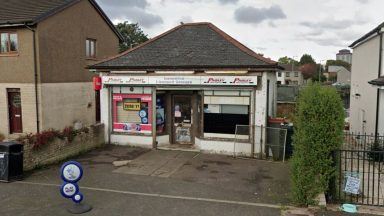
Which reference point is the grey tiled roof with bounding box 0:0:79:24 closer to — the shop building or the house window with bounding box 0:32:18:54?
the house window with bounding box 0:32:18:54

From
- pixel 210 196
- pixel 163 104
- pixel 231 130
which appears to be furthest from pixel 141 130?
pixel 210 196

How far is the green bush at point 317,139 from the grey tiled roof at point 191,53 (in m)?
5.69

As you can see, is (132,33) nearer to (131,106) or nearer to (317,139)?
(131,106)

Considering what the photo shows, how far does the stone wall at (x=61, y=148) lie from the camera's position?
448 inches

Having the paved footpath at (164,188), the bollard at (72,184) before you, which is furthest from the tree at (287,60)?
the bollard at (72,184)

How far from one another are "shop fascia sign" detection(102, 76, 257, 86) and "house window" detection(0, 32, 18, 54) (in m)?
5.24

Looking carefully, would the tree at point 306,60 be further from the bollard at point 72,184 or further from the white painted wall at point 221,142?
the bollard at point 72,184

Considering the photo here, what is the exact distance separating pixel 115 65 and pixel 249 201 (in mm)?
8995

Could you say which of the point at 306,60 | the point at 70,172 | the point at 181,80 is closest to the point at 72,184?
the point at 70,172

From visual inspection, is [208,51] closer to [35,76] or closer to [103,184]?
[103,184]

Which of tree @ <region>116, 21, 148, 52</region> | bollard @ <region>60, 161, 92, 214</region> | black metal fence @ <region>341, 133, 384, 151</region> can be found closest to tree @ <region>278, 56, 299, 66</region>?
tree @ <region>116, 21, 148, 52</region>

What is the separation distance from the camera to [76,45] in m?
19.6

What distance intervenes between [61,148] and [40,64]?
5.72 metres

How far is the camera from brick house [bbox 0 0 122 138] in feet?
54.1
